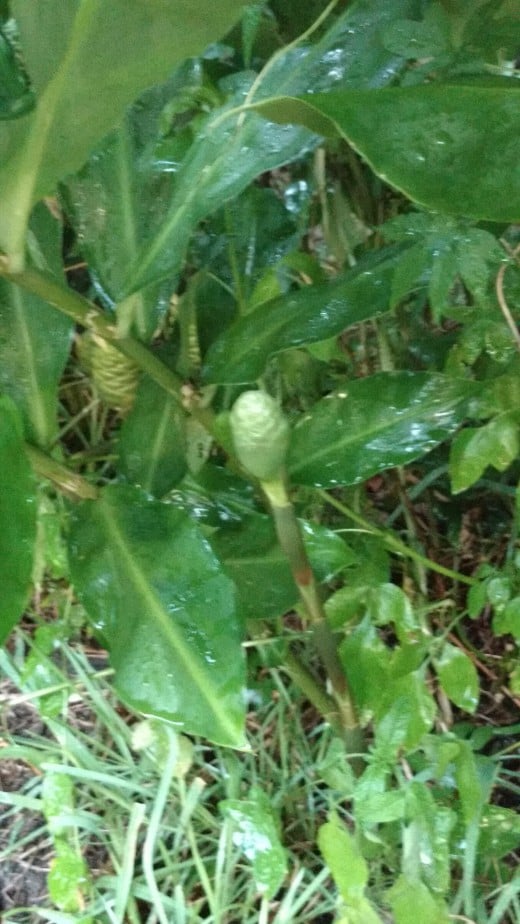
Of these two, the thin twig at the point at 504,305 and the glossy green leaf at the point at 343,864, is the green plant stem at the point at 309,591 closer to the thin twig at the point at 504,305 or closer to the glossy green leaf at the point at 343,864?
the glossy green leaf at the point at 343,864

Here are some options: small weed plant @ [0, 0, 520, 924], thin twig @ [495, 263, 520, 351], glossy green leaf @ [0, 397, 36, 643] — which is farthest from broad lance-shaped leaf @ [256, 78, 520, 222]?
glossy green leaf @ [0, 397, 36, 643]

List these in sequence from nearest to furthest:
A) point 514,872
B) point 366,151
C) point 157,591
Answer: point 366,151 < point 157,591 < point 514,872

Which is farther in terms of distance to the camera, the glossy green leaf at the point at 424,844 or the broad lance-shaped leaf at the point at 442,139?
the glossy green leaf at the point at 424,844

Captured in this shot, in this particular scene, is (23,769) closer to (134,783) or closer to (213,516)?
(134,783)

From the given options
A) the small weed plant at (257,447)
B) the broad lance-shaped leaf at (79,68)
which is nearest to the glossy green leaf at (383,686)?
the small weed plant at (257,447)

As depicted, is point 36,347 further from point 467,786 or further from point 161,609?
point 467,786

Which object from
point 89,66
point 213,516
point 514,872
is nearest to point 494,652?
point 514,872

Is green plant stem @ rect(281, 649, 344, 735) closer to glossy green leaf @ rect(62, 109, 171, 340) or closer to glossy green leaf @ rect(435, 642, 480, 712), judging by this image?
glossy green leaf @ rect(435, 642, 480, 712)
